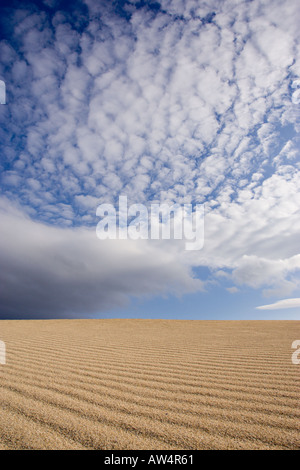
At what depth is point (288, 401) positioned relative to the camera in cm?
230

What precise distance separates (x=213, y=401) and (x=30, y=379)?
2059mm

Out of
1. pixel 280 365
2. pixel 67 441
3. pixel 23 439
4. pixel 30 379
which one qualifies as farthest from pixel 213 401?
pixel 30 379

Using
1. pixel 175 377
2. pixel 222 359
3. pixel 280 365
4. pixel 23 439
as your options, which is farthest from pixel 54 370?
pixel 280 365

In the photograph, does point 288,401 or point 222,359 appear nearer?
point 288,401
